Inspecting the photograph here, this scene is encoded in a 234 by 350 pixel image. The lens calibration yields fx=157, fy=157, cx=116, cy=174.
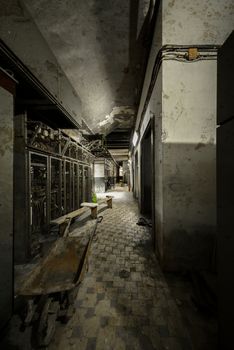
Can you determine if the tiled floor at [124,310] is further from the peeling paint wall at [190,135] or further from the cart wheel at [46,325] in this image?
the peeling paint wall at [190,135]

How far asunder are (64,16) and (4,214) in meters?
3.42

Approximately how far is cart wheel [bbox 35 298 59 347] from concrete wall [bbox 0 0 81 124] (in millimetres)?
2623

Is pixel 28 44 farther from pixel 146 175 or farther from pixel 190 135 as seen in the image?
pixel 146 175

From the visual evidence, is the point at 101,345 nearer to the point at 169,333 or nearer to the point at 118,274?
the point at 169,333

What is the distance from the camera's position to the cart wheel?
1344 mm

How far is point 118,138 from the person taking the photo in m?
11.8

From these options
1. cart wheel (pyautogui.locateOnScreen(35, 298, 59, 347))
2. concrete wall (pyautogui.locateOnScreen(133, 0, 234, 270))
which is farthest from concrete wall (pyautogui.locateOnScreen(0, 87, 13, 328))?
concrete wall (pyautogui.locateOnScreen(133, 0, 234, 270))

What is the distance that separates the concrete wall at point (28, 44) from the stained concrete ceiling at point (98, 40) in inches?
38.8

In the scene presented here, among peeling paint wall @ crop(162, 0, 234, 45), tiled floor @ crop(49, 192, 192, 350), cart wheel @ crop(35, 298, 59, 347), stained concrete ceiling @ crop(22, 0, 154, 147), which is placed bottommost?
tiled floor @ crop(49, 192, 192, 350)

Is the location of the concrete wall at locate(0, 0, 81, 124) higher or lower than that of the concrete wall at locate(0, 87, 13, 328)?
higher

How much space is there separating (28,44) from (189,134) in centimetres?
241

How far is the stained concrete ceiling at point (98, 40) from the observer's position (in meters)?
2.69

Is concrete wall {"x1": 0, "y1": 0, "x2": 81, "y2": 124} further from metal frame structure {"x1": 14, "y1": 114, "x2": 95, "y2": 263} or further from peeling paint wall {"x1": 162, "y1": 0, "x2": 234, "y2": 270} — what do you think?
peeling paint wall {"x1": 162, "y1": 0, "x2": 234, "y2": 270}

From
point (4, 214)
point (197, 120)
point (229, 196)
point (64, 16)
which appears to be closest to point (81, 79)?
point (64, 16)
